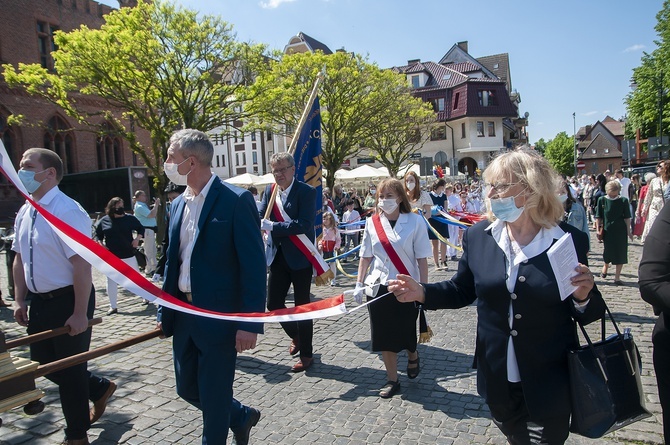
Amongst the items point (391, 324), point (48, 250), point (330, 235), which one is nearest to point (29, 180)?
point (48, 250)

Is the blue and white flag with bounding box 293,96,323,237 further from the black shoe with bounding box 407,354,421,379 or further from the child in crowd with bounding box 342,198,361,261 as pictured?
the child in crowd with bounding box 342,198,361,261

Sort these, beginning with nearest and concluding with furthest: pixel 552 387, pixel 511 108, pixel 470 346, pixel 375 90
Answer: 1. pixel 552 387
2. pixel 470 346
3. pixel 375 90
4. pixel 511 108

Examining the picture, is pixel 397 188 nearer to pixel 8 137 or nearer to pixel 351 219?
pixel 351 219

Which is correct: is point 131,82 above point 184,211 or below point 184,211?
above

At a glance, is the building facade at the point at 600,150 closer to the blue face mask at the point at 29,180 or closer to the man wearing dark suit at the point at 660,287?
the man wearing dark suit at the point at 660,287

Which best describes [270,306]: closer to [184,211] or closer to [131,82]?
[184,211]

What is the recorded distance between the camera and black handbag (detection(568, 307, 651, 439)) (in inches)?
91.3

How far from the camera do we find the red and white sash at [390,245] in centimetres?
477

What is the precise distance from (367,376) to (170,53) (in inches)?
552

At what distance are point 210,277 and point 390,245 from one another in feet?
6.82

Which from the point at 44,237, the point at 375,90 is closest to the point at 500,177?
the point at 44,237

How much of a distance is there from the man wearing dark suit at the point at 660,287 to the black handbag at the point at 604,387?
0.29 meters

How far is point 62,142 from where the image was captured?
32906 millimetres

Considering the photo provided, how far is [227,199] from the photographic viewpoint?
3.20 meters
